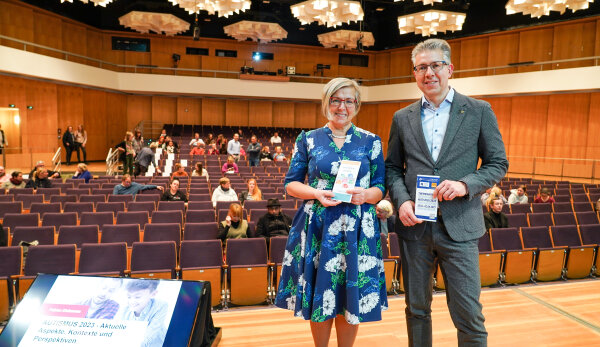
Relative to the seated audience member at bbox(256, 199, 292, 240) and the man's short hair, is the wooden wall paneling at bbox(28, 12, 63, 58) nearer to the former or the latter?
the seated audience member at bbox(256, 199, 292, 240)

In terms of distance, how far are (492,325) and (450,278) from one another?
57.4 inches

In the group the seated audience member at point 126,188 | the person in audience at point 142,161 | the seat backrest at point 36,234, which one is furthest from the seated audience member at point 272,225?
the person in audience at point 142,161

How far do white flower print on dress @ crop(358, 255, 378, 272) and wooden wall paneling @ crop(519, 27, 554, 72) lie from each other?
16.8 meters

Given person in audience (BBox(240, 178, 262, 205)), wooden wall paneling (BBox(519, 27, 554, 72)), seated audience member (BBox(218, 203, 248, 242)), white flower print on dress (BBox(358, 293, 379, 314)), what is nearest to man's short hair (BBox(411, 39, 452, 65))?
white flower print on dress (BBox(358, 293, 379, 314))

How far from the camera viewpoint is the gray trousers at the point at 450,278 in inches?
62.0

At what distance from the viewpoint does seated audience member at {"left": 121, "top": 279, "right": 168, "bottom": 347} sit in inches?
66.0

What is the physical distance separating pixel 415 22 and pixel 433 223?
12966 mm

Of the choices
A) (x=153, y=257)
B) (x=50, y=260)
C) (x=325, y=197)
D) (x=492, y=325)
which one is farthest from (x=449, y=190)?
(x=50, y=260)

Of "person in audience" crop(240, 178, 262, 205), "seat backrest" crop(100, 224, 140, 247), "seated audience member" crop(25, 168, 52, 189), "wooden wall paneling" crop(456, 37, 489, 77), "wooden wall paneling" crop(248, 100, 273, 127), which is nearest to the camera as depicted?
"seat backrest" crop(100, 224, 140, 247)

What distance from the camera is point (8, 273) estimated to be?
3885mm

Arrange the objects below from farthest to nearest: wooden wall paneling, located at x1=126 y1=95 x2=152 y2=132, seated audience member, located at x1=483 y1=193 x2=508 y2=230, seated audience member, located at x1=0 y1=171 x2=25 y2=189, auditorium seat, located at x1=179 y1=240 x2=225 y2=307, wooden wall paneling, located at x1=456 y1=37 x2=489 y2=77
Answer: wooden wall paneling, located at x1=126 y1=95 x2=152 y2=132 < wooden wall paneling, located at x1=456 y1=37 x2=489 y2=77 < seated audience member, located at x1=0 y1=171 x2=25 y2=189 < seated audience member, located at x1=483 y1=193 x2=508 y2=230 < auditorium seat, located at x1=179 y1=240 x2=225 y2=307

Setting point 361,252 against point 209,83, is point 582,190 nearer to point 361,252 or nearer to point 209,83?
point 361,252

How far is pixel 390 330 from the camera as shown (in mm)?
2600

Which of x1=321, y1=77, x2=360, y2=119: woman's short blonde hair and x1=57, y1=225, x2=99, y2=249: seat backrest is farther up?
x1=321, y1=77, x2=360, y2=119: woman's short blonde hair
